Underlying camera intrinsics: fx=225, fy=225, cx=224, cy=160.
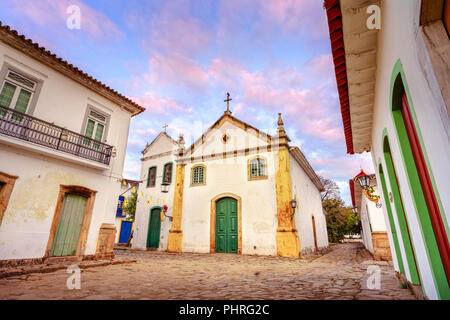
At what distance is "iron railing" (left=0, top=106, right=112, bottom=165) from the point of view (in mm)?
6691

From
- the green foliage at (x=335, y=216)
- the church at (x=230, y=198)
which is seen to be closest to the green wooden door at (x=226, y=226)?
the church at (x=230, y=198)

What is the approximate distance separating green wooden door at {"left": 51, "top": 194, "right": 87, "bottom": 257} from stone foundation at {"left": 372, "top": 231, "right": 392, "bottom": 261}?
38.7 feet

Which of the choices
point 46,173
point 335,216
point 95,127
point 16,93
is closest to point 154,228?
point 95,127

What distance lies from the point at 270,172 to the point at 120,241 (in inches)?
624

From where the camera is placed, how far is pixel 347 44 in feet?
10.5

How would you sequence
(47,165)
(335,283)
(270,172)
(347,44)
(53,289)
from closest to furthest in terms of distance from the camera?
(347,44) → (53,289) → (335,283) → (47,165) → (270,172)

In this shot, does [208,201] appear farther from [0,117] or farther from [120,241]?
[120,241]

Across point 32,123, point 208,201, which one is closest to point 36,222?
point 32,123

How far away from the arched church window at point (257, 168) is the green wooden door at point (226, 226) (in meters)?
1.87

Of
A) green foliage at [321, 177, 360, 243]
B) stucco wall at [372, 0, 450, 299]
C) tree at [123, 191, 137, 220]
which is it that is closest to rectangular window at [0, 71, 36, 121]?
stucco wall at [372, 0, 450, 299]

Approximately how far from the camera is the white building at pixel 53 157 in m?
6.69

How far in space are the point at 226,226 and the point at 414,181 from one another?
36.1 ft

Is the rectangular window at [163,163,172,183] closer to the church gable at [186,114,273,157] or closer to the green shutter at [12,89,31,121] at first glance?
the church gable at [186,114,273,157]

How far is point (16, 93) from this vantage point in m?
7.20
